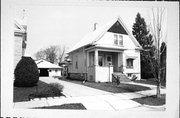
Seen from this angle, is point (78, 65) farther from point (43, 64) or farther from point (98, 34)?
point (43, 64)

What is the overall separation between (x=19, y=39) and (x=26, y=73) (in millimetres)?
854

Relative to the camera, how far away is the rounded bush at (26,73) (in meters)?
4.17

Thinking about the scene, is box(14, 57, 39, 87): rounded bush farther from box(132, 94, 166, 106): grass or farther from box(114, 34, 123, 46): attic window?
box(132, 94, 166, 106): grass

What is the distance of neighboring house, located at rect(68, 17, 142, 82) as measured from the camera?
4.81 metres

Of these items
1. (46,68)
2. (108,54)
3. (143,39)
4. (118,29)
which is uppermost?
(118,29)

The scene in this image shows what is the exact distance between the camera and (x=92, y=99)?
4121 millimetres

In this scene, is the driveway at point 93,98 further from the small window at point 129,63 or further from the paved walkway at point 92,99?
the small window at point 129,63

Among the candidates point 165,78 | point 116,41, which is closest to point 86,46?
point 116,41

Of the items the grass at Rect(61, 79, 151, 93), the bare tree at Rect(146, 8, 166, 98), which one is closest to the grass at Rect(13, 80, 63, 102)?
the grass at Rect(61, 79, 151, 93)

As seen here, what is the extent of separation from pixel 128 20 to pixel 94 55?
1.47 m

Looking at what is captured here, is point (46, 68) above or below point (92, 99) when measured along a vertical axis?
above

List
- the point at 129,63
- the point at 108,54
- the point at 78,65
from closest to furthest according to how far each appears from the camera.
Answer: the point at 129,63 → the point at 108,54 → the point at 78,65

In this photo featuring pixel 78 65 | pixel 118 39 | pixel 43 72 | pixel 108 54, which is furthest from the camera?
pixel 78 65

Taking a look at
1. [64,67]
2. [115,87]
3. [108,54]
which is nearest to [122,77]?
[115,87]
